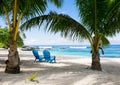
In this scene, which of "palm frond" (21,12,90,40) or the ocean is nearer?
"palm frond" (21,12,90,40)

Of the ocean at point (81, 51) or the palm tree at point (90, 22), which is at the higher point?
the palm tree at point (90, 22)

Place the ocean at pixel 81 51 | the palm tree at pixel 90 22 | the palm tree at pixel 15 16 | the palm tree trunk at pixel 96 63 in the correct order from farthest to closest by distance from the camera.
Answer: the ocean at pixel 81 51, the palm tree trunk at pixel 96 63, the palm tree at pixel 90 22, the palm tree at pixel 15 16

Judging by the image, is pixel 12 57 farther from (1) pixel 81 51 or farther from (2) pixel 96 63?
(1) pixel 81 51

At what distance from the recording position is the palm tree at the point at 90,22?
10516mm

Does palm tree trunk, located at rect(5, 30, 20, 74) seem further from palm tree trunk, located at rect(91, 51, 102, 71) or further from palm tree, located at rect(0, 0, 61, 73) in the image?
palm tree trunk, located at rect(91, 51, 102, 71)

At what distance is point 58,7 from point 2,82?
4.39m

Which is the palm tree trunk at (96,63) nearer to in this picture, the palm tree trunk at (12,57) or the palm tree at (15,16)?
the palm tree at (15,16)

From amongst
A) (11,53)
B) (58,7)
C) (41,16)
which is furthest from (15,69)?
(58,7)

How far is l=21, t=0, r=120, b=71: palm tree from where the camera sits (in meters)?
10.5

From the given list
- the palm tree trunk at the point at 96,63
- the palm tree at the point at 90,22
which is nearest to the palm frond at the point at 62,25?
the palm tree at the point at 90,22

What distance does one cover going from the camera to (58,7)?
10695mm

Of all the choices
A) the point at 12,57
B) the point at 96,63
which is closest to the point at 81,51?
the point at 96,63

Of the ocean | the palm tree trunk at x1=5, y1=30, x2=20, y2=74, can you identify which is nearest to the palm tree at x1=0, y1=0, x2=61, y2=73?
the palm tree trunk at x1=5, y1=30, x2=20, y2=74

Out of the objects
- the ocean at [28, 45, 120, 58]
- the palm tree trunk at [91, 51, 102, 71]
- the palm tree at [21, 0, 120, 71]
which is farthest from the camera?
the ocean at [28, 45, 120, 58]
